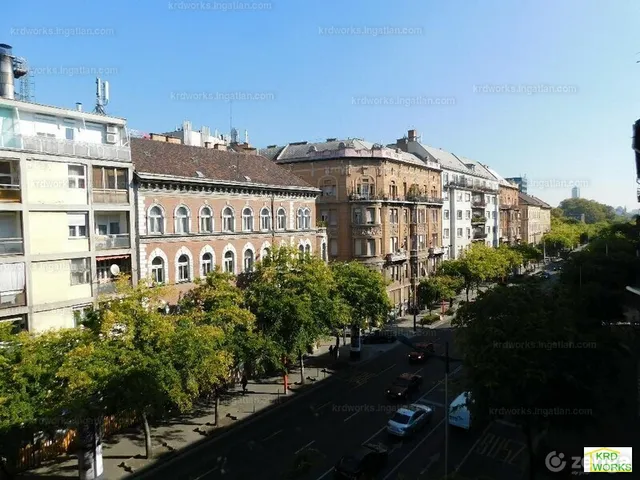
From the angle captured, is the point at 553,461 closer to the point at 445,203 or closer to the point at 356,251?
the point at 356,251

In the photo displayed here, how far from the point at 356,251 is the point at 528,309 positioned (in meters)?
35.3

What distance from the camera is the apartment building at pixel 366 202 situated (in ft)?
180

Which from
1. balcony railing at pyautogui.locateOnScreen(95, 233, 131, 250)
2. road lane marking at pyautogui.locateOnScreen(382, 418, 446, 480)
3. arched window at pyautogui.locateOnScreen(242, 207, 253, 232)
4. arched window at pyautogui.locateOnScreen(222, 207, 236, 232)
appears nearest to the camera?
road lane marking at pyautogui.locateOnScreen(382, 418, 446, 480)

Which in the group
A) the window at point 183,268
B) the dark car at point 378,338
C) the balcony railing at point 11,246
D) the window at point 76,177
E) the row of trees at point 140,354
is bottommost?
the dark car at point 378,338

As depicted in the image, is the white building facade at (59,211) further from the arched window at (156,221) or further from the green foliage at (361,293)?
the green foliage at (361,293)

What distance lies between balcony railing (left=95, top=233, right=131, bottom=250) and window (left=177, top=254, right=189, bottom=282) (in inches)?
163

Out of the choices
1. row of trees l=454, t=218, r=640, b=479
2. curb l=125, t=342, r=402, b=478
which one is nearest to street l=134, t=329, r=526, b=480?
curb l=125, t=342, r=402, b=478

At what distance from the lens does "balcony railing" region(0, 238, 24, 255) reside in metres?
24.2

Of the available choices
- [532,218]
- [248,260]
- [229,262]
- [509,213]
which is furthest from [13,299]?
[532,218]

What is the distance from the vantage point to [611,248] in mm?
47219

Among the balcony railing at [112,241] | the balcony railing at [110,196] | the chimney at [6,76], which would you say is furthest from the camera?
the balcony railing at [112,241]

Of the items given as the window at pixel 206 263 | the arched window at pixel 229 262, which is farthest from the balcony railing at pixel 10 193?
the arched window at pixel 229 262

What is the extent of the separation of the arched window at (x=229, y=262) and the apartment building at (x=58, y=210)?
7856mm

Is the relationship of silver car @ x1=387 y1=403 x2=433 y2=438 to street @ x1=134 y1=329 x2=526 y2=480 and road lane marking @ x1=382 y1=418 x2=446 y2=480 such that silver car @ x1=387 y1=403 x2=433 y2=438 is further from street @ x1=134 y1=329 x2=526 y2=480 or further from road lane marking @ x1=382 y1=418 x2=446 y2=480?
road lane marking @ x1=382 y1=418 x2=446 y2=480
